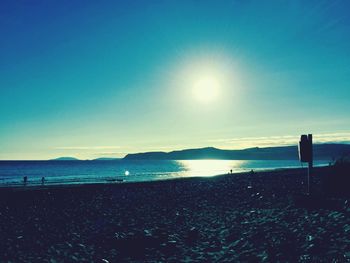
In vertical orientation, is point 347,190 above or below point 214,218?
above

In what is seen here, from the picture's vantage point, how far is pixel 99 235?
11.3 metres

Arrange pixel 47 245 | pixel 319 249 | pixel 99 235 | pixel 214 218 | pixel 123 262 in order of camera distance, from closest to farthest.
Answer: pixel 319 249 → pixel 123 262 → pixel 47 245 → pixel 99 235 → pixel 214 218

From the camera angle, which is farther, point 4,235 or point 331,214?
point 4,235

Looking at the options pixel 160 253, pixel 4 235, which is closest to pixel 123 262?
pixel 160 253

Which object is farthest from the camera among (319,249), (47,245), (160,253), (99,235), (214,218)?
(214,218)

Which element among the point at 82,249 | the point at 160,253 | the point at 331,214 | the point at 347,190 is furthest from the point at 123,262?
the point at 347,190

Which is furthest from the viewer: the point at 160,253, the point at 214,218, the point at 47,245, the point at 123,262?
the point at 214,218

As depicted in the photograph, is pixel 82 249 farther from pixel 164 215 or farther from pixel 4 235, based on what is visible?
pixel 164 215

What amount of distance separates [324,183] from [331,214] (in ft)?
17.5

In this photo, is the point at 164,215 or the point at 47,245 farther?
the point at 164,215

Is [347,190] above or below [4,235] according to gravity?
above

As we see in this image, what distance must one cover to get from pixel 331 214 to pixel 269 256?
147 inches

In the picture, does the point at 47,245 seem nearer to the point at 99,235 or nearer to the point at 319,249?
the point at 99,235

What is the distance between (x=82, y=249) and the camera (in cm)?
953
